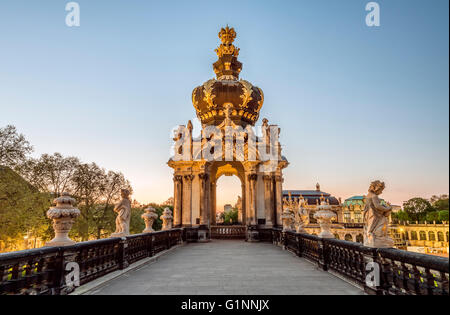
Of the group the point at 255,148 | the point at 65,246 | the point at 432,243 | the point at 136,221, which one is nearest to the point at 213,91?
the point at 255,148

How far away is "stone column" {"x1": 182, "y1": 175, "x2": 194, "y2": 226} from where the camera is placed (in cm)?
1866

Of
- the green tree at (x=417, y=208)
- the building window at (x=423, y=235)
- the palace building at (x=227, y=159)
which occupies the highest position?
the palace building at (x=227, y=159)

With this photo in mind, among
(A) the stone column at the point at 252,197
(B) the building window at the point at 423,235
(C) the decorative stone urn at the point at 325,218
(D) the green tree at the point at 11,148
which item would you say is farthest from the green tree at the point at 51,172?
(B) the building window at the point at 423,235

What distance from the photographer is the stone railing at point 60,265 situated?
4.36 metres

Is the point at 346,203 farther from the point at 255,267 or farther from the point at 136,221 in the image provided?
the point at 255,267

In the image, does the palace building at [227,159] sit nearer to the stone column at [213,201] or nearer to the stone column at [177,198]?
the stone column at [177,198]

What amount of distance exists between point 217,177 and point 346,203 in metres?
92.5

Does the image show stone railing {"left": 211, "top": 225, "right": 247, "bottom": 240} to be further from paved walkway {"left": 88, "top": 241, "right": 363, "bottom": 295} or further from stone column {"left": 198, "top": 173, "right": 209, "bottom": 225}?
paved walkway {"left": 88, "top": 241, "right": 363, "bottom": 295}

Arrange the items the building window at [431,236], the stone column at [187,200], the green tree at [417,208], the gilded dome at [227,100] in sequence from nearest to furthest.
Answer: the stone column at [187,200], the gilded dome at [227,100], the building window at [431,236], the green tree at [417,208]

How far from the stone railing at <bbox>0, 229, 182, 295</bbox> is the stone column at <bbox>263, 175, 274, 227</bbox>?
10999 millimetres

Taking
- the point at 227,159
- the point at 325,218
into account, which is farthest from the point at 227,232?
the point at 325,218

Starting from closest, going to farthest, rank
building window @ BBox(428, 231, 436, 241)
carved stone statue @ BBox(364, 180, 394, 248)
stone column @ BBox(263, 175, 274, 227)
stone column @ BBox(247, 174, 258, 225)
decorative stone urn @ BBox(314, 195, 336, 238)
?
carved stone statue @ BBox(364, 180, 394, 248) < decorative stone urn @ BBox(314, 195, 336, 238) < stone column @ BBox(247, 174, 258, 225) < stone column @ BBox(263, 175, 274, 227) < building window @ BBox(428, 231, 436, 241)

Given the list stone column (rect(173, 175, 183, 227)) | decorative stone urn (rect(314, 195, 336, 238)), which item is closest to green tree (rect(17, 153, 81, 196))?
stone column (rect(173, 175, 183, 227))

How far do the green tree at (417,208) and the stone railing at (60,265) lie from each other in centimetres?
11078
